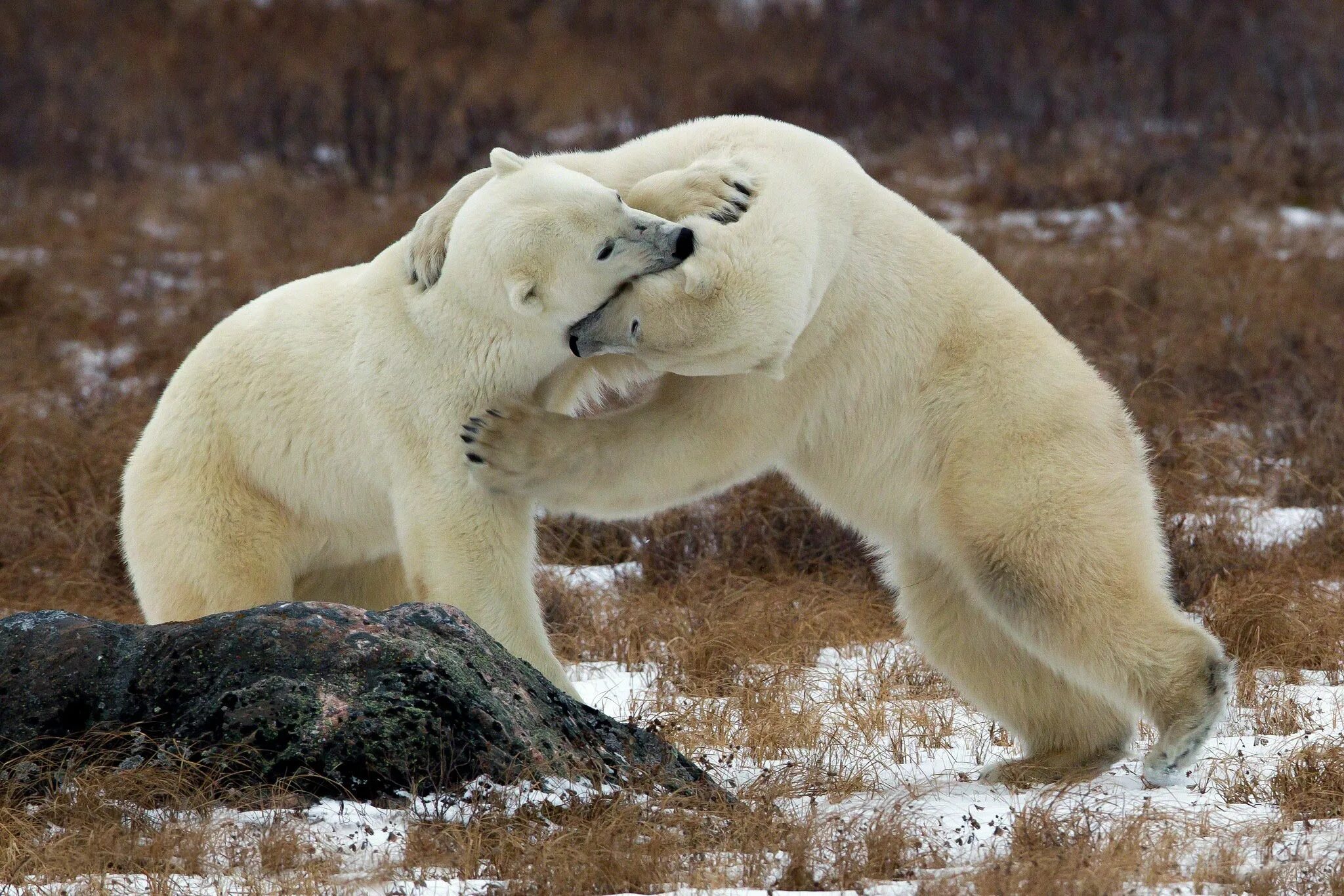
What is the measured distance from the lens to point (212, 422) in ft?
11.1

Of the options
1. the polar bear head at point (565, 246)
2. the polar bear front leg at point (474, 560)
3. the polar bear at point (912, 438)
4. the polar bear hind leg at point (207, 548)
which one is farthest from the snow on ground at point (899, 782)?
the polar bear head at point (565, 246)

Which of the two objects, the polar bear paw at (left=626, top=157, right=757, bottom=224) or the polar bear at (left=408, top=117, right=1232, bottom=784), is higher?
the polar bear paw at (left=626, top=157, right=757, bottom=224)

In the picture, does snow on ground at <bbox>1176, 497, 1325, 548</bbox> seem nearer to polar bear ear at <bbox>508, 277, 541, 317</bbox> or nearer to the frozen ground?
the frozen ground

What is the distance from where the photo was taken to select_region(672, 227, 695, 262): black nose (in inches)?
115

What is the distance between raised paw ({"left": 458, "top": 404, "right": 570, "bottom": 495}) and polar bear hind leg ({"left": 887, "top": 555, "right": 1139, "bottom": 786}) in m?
0.95

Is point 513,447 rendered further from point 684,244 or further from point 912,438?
point 912,438

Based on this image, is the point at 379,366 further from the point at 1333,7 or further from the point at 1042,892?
the point at 1333,7

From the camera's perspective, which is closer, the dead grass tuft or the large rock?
the large rock

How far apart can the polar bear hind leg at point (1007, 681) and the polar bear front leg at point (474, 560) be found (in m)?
0.94

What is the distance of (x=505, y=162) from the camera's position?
10.0 ft

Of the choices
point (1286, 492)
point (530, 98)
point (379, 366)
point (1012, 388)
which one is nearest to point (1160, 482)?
point (1286, 492)

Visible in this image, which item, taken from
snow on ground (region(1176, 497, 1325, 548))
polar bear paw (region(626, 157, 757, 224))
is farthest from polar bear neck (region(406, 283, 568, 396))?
snow on ground (region(1176, 497, 1325, 548))

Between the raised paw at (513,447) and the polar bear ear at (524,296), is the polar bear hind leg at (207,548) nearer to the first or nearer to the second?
the raised paw at (513,447)

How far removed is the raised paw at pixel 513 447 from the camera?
3.00 meters
